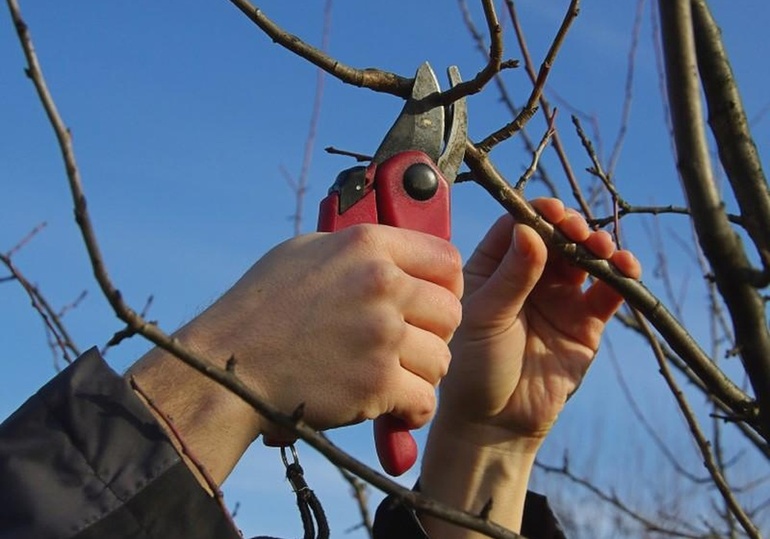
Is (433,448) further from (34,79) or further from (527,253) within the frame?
(34,79)

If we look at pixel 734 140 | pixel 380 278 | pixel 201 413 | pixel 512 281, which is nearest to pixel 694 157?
pixel 734 140

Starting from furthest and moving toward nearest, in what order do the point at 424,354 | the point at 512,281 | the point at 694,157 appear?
1. the point at 512,281
2. the point at 424,354
3. the point at 694,157

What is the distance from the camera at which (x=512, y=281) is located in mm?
1946

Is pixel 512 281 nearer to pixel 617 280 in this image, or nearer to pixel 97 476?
pixel 617 280

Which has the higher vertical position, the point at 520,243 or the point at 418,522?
the point at 520,243

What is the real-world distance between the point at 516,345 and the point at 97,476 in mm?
1025

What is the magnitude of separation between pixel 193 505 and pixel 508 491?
97 cm

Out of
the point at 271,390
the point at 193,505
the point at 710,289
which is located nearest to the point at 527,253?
the point at 271,390

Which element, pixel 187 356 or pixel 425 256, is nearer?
pixel 187 356

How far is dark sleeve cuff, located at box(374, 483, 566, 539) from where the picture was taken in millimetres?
2033

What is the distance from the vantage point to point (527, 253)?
6.10 feet

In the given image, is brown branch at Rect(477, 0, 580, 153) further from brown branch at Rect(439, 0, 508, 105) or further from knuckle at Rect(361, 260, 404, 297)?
knuckle at Rect(361, 260, 404, 297)

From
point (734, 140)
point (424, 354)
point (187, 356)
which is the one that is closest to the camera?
point (187, 356)

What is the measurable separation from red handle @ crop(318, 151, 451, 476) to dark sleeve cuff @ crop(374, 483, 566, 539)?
387 mm
